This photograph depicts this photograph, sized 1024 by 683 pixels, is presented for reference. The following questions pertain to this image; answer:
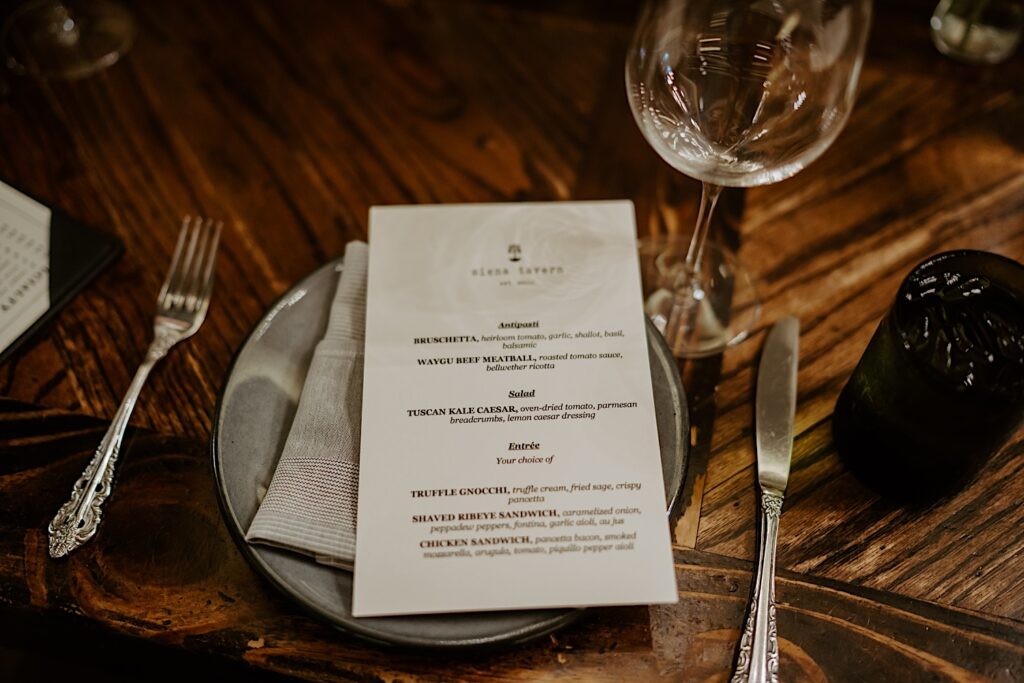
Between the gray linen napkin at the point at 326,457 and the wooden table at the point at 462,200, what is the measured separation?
0.17ft

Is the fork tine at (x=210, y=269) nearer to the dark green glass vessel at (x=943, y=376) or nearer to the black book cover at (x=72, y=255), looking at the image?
the black book cover at (x=72, y=255)

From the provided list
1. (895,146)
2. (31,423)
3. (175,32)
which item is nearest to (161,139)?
(175,32)

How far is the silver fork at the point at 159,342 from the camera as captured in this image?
1.59 ft

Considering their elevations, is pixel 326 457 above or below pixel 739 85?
below

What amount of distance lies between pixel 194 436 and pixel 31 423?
4.2 inches

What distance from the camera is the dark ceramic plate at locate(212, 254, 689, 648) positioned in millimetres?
413

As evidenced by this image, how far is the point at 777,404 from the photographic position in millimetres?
533

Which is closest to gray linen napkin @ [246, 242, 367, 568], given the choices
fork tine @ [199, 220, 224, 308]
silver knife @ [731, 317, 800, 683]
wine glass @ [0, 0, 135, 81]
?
fork tine @ [199, 220, 224, 308]

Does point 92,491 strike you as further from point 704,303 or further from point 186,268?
point 704,303

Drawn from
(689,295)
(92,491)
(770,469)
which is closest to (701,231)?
(689,295)

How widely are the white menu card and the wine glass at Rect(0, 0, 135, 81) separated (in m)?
0.37

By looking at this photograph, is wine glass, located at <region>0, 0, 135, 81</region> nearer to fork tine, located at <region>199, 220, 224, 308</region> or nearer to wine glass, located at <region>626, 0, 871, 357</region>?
fork tine, located at <region>199, 220, 224, 308</region>

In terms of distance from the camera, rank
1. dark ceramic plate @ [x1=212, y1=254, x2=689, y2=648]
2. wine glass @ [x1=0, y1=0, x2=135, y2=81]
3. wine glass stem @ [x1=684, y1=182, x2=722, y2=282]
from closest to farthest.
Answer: dark ceramic plate @ [x1=212, y1=254, x2=689, y2=648] → wine glass stem @ [x1=684, y1=182, x2=722, y2=282] → wine glass @ [x1=0, y1=0, x2=135, y2=81]

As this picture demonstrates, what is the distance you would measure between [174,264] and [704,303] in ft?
1.27
